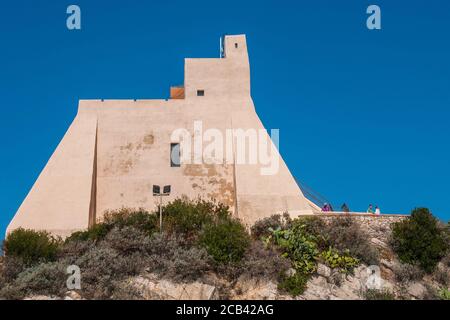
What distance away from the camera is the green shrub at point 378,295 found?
87.1 feet

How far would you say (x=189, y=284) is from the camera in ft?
86.5

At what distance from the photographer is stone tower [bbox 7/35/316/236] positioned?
1242 inches

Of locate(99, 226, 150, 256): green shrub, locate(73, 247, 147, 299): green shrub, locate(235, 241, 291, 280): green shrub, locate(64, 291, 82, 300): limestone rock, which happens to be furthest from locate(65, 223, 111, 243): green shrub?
locate(235, 241, 291, 280): green shrub

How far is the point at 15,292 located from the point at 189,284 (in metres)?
6.39

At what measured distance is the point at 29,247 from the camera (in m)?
27.5

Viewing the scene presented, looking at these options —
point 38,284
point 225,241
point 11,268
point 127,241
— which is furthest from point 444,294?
point 11,268

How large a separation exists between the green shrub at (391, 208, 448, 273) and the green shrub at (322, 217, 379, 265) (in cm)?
127

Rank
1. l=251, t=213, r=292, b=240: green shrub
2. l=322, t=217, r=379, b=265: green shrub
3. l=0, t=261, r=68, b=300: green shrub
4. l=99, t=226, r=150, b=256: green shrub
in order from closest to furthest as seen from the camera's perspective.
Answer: l=0, t=261, r=68, b=300: green shrub, l=99, t=226, r=150, b=256: green shrub, l=322, t=217, r=379, b=265: green shrub, l=251, t=213, r=292, b=240: green shrub

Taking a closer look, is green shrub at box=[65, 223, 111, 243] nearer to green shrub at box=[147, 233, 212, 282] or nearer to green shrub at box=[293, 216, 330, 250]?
green shrub at box=[147, 233, 212, 282]

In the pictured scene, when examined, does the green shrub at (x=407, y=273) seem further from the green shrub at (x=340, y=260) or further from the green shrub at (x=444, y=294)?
the green shrub at (x=340, y=260)

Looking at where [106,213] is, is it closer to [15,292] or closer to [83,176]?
[83,176]

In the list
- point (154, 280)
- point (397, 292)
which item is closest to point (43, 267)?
point (154, 280)

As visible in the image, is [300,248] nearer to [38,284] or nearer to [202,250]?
[202,250]

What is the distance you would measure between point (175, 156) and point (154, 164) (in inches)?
42.7
